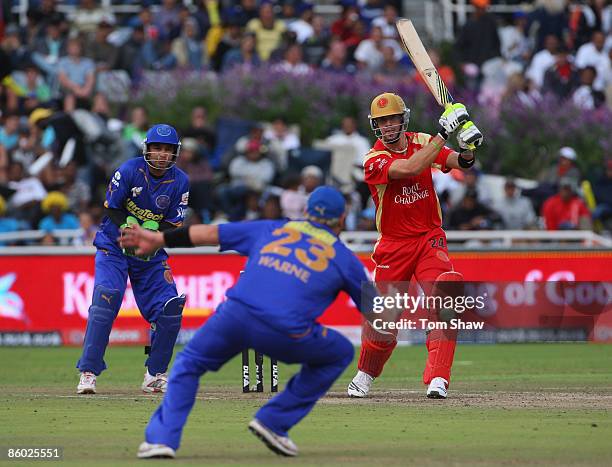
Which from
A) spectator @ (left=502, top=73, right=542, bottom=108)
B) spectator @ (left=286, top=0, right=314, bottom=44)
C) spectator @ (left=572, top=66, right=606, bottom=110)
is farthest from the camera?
spectator @ (left=286, top=0, right=314, bottom=44)

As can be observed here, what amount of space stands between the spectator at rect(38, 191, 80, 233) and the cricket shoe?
1400 cm

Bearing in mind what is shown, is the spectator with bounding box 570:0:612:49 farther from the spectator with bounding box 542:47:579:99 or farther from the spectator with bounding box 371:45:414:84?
the spectator with bounding box 371:45:414:84

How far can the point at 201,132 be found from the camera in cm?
2441

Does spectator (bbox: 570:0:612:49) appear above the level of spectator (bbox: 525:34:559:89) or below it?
above

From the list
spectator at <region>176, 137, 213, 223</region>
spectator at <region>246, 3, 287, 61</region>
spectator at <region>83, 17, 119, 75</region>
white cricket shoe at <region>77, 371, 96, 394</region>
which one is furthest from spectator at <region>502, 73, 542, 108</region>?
white cricket shoe at <region>77, 371, 96, 394</region>

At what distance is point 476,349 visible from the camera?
19.7m

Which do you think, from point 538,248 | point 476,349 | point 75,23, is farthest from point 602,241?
point 75,23

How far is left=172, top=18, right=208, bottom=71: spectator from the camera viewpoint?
1077 inches

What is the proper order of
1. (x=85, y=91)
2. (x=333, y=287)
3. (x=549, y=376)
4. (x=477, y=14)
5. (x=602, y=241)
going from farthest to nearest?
(x=477, y=14) → (x=85, y=91) → (x=602, y=241) → (x=549, y=376) → (x=333, y=287)

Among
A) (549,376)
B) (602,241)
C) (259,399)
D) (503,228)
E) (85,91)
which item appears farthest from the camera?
(85,91)

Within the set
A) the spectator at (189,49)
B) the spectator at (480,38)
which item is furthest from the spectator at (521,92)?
the spectator at (189,49)

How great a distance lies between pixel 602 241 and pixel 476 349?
9.64 feet

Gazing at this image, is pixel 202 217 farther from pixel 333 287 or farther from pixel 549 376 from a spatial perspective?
pixel 333 287

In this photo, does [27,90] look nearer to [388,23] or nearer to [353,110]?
[353,110]
